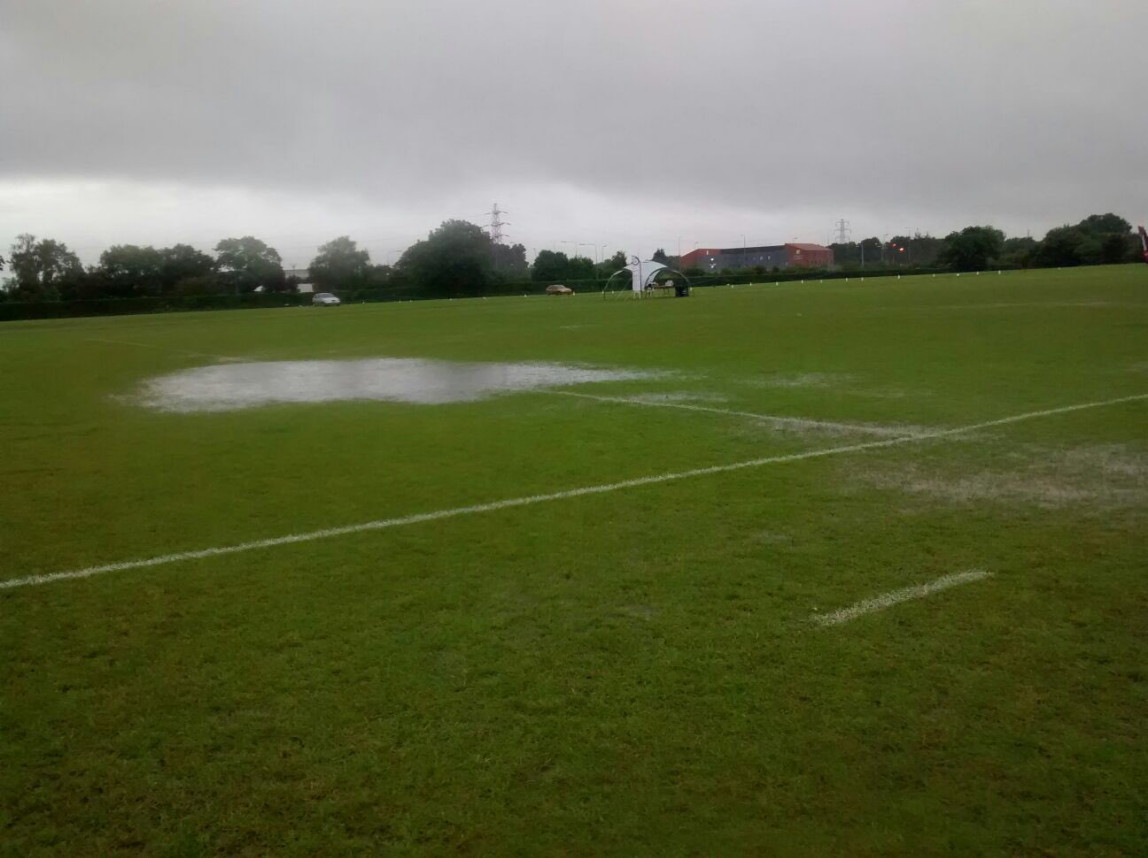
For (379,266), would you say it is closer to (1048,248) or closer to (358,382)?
(1048,248)

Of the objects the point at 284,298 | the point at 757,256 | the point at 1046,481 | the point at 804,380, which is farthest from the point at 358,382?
the point at 757,256

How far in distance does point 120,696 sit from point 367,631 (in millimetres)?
1115

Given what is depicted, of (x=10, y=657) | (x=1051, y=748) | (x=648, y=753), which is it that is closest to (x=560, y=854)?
(x=648, y=753)

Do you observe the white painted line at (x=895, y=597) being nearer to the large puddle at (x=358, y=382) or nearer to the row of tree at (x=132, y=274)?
the large puddle at (x=358, y=382)

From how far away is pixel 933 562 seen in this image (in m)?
5.39

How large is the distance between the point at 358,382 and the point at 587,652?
41.2 ft

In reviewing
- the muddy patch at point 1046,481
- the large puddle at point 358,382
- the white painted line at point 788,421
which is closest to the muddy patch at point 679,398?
the white painted line at point 788,421

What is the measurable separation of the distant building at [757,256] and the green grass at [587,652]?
439 ft

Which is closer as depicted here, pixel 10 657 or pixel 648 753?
pixel 648 753

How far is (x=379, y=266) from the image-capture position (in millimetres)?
102312

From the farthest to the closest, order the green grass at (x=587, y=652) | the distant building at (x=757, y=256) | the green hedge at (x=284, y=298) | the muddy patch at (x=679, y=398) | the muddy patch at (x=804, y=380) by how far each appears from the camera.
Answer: the distant building at (x=757, y=256) → the green hedge at (x=284, y=298) → the muddy patch at (x=804, y=380) → the muddy patch at (x=679, y=398) → the green grass at (x=587, y=652)

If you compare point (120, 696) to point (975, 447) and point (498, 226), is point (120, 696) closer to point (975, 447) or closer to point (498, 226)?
point (975, 447)

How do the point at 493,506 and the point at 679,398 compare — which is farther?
the point at 679,398

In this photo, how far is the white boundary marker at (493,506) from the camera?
5840 mm
